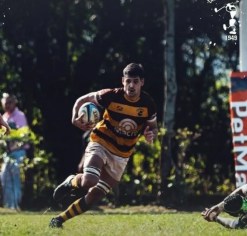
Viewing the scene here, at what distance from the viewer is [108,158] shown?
33.4 feet

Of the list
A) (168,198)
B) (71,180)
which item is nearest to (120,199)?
(168,198)

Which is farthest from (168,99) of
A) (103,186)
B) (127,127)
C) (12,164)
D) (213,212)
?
(213,212)

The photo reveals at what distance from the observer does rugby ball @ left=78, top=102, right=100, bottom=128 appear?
32.1ft

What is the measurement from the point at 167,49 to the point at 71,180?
659cm

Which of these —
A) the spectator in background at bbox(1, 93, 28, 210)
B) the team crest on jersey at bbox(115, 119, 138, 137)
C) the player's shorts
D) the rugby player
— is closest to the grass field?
the rugby player

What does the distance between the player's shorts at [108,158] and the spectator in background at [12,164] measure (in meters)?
5.68

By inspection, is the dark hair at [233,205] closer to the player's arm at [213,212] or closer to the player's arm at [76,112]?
the player's arm at [213,212]

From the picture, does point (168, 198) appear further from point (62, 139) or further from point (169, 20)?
point (62, 139)

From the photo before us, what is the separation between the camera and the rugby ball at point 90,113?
9.79m

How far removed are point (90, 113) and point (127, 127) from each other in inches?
22.6

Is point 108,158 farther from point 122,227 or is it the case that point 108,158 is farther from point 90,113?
point 122,227

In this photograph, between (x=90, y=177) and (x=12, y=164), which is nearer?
(x=90, y=177)

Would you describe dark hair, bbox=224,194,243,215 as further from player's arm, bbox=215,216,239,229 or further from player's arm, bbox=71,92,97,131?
player's arm, bbox=71,92,97,131

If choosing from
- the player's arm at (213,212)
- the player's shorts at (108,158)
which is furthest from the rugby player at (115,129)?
the player's arm at (213,212)
